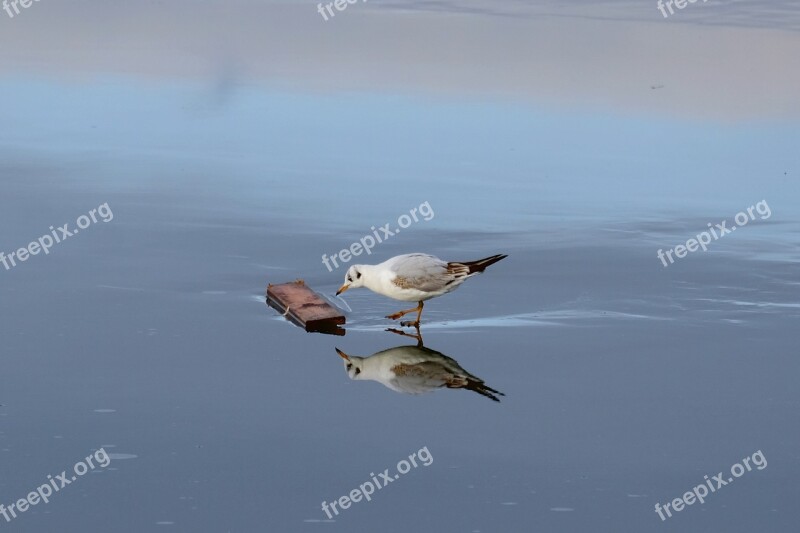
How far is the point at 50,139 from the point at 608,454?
10.5m

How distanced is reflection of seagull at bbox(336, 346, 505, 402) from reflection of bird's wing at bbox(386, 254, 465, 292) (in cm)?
68

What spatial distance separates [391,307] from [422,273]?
0.81 meters

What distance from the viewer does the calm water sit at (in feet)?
24.6

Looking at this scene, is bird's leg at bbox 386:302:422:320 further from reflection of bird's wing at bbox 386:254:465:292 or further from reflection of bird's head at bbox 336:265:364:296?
reflection of bird's head at bbox 336:265:364:296

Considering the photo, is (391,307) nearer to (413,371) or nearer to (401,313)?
(401,313)

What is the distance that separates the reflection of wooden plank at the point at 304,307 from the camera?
1027 cm

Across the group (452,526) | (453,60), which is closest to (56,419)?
(452,526)

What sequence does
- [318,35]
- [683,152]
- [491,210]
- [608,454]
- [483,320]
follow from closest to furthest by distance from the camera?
[608,454] < [483,320] < [491,210] < [683,152] < [318,35]

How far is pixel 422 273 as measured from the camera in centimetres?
1047

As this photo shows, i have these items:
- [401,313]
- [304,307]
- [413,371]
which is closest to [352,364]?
[413,371]

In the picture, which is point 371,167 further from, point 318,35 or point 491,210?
point 318,35

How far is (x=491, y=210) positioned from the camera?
14.1 m

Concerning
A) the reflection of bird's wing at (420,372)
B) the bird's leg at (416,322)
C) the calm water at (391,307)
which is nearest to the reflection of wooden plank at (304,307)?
the calm water at (391,307)

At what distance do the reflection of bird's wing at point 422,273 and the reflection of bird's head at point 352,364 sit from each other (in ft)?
2.87
